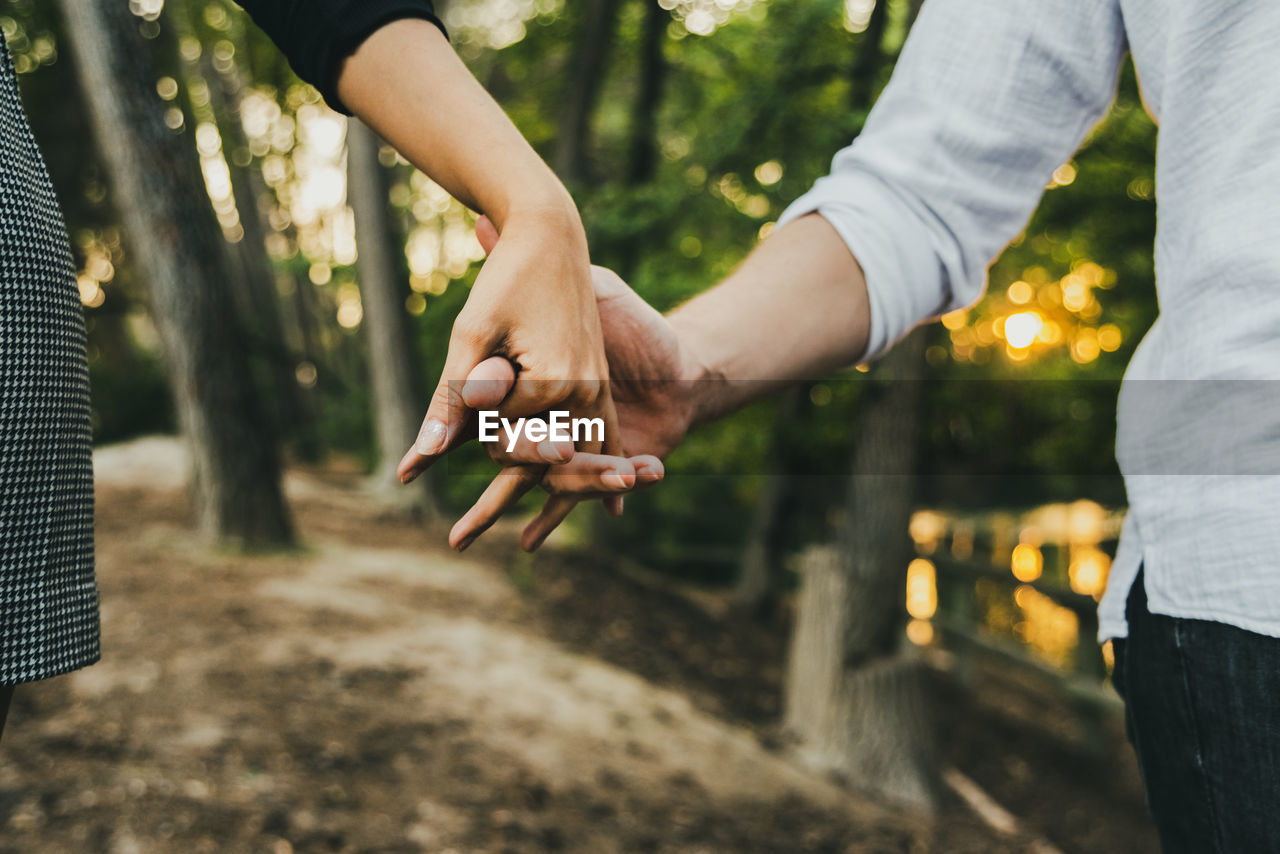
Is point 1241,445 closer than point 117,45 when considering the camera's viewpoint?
Yes

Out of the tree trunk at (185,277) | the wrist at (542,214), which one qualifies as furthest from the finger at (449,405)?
the tree trunk at (185,277)

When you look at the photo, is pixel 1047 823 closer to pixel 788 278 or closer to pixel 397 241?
pixel 788 278

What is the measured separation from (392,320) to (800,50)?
17.0ft

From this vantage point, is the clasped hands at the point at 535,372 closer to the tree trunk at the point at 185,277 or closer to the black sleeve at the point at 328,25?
the black sleeve at the point at 328,25

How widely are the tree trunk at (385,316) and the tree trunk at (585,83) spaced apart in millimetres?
2084

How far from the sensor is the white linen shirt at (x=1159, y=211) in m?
0.80

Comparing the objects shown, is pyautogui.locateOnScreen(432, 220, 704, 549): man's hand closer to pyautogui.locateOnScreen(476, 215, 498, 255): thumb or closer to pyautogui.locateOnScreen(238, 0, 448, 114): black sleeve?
pyautogui.locateOnScreen(476, 215, 498, 255): thumb

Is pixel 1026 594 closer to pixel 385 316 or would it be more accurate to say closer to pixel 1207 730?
pixel 385 316

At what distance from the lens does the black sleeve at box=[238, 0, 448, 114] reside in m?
0.95

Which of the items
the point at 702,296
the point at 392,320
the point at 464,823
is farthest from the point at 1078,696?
the point at 392,320

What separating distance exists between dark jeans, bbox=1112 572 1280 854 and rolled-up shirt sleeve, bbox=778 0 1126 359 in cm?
48

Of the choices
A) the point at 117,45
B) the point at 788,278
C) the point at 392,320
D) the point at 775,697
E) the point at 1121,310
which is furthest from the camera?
the point at 392,320

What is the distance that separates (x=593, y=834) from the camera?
12.8ft

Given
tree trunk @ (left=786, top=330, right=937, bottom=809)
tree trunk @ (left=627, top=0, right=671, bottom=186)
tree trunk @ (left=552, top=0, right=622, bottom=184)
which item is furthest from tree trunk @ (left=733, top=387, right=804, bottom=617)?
tree trunk @ (left=552, top=0, right=622, bottom=184)
